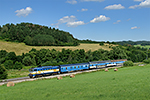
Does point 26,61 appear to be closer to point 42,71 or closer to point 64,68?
point 64,68

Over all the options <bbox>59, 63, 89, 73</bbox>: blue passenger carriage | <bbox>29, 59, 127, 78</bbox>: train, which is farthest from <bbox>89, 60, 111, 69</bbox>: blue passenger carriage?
<bbox>59, 63, 89, 73</bbox>: blue passenger carriage

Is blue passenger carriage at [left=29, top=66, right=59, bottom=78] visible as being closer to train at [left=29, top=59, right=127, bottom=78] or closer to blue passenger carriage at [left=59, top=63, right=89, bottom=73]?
train at [left=29, top=59, right=127, bottom=78]

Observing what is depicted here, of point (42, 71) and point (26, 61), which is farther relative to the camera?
point (26, 61)

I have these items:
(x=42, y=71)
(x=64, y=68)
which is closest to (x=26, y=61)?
(x=64, y=68)

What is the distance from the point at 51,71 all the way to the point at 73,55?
46.7m

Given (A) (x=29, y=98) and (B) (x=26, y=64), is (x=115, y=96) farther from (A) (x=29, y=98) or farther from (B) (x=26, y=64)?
(B) (x=26, y=64)

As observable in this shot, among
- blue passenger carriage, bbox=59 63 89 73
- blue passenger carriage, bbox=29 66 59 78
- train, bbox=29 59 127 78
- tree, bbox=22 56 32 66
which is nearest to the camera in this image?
blue passenger carriage, bbox=29 66 59 78

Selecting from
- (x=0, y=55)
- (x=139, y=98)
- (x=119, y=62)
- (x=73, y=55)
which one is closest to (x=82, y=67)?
(x=119, y=62)

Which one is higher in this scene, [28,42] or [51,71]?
[28,42]

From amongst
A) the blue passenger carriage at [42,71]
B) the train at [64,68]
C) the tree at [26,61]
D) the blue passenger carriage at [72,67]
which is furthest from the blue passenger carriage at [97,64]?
the tree at [26,61]

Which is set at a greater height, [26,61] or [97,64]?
[26,61]

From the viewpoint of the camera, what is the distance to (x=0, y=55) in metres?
90.0

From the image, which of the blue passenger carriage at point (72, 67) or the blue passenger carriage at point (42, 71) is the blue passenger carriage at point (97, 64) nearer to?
the blue passenger carriage at point (72, 67)

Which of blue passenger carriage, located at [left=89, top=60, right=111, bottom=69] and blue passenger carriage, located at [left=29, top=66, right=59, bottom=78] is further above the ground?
blue passenger carriage, located at [left=29, top=66, right=59, bottom=78]
